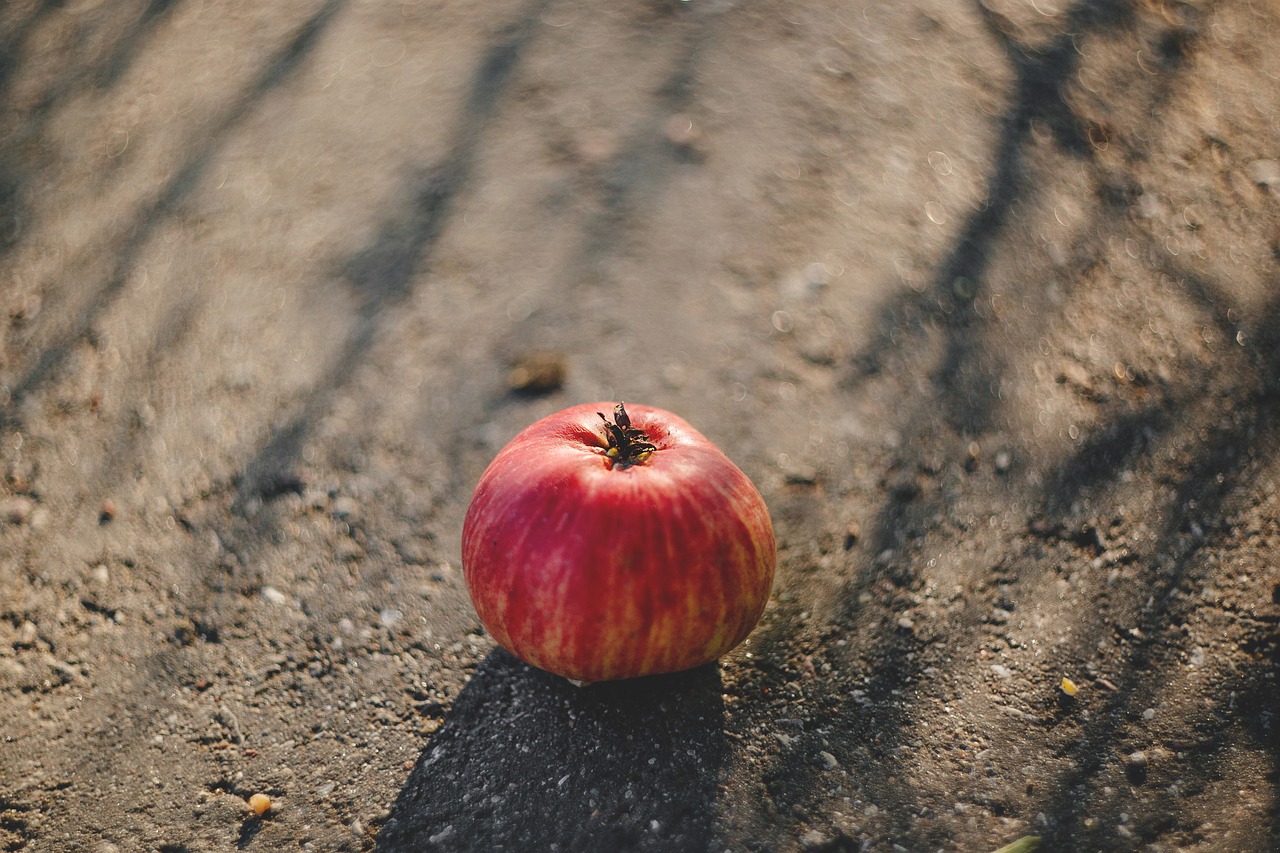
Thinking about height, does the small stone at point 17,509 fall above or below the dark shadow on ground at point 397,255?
below

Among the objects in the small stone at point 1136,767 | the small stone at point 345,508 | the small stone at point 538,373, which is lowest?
the small stone at point 345,508

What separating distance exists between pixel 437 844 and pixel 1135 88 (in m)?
3.60

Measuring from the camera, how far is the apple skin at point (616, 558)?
1826 mm

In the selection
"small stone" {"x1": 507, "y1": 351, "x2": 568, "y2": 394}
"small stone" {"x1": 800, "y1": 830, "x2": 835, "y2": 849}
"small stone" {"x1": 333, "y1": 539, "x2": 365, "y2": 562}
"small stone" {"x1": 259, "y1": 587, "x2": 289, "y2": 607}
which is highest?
"small stone" {"x1": 507, "y1": 351, "x2": 568, "y2": 394}

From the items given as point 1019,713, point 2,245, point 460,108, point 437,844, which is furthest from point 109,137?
point 1019,713

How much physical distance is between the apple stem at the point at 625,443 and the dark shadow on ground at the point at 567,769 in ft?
1.89

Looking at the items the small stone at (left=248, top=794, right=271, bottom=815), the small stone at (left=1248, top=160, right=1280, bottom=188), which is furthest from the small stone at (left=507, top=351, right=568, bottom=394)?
the small stone at (left=1248, top=160, right=1280, bottom=188)

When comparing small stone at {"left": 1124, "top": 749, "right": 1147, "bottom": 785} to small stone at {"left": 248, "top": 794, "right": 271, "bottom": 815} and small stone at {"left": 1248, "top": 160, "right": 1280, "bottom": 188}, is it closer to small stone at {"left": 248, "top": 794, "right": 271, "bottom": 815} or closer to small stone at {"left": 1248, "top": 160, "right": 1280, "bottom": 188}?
small stone at {"left": 248, "top": 794, "right": 271, "bottom": 815}

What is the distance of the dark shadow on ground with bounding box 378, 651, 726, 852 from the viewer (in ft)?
6.24

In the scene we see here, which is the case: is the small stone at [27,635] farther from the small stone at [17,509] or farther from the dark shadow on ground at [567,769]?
the dark shadow on ground at [567,769]

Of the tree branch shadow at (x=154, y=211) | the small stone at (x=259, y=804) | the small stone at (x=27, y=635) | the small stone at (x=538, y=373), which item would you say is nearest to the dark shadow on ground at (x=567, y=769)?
the small stone at (x=259, y=804)

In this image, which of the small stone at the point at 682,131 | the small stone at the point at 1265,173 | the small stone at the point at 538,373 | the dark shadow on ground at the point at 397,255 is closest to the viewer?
the dark shadow on ground at the point at 397,255

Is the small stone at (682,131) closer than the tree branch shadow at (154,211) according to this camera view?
No

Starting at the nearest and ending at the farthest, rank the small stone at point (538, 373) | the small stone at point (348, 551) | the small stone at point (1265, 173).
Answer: the small stone at point (348, 551) → the small stone at point (538, 373) → the small stone at point (1265, 173)
